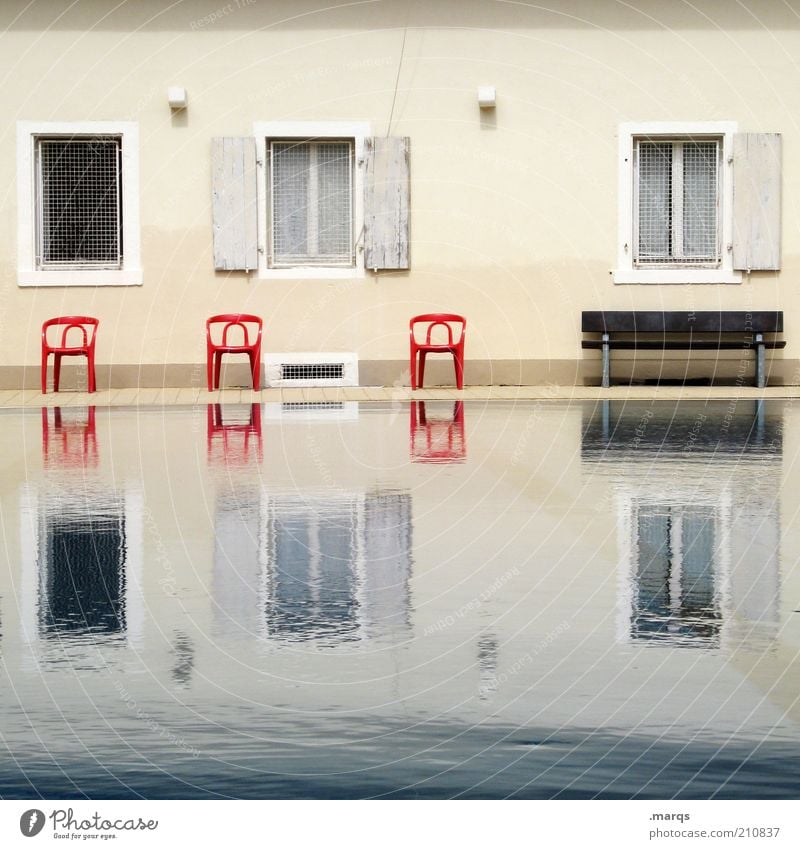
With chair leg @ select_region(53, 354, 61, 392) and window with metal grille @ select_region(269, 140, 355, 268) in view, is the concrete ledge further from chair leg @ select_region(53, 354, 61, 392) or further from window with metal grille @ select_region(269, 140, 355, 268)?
window with metal grille @ select_region(269, 140, 355, 268)

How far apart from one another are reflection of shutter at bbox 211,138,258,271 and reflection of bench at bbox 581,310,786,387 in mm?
3895

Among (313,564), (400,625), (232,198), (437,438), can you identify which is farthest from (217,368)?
(400,625)

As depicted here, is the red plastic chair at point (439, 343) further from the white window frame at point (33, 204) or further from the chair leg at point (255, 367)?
the white window frame at point (33, 204)

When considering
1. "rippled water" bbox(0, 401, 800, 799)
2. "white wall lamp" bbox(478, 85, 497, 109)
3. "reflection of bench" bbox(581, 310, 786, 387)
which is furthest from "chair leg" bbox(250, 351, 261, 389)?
"rippled water" bbox(0, 401, 800, 799)

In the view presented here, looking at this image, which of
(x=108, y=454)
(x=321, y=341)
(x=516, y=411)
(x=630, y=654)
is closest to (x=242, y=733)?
(x=630, y=654)

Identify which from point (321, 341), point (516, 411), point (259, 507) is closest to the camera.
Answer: point (259, 507)

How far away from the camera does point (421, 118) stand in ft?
66.8

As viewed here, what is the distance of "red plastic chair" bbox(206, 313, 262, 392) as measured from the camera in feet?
64.1

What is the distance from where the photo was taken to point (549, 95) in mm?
20391

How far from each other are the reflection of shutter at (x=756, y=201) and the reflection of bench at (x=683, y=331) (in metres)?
0.67

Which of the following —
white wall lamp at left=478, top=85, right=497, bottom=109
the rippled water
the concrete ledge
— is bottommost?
the rippled water

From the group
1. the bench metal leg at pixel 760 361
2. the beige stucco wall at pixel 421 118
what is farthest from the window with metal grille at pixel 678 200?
the bench metal leg at pixel 760 361

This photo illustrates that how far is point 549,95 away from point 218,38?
3735 millimetres

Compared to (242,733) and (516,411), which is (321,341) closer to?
(516,411)
